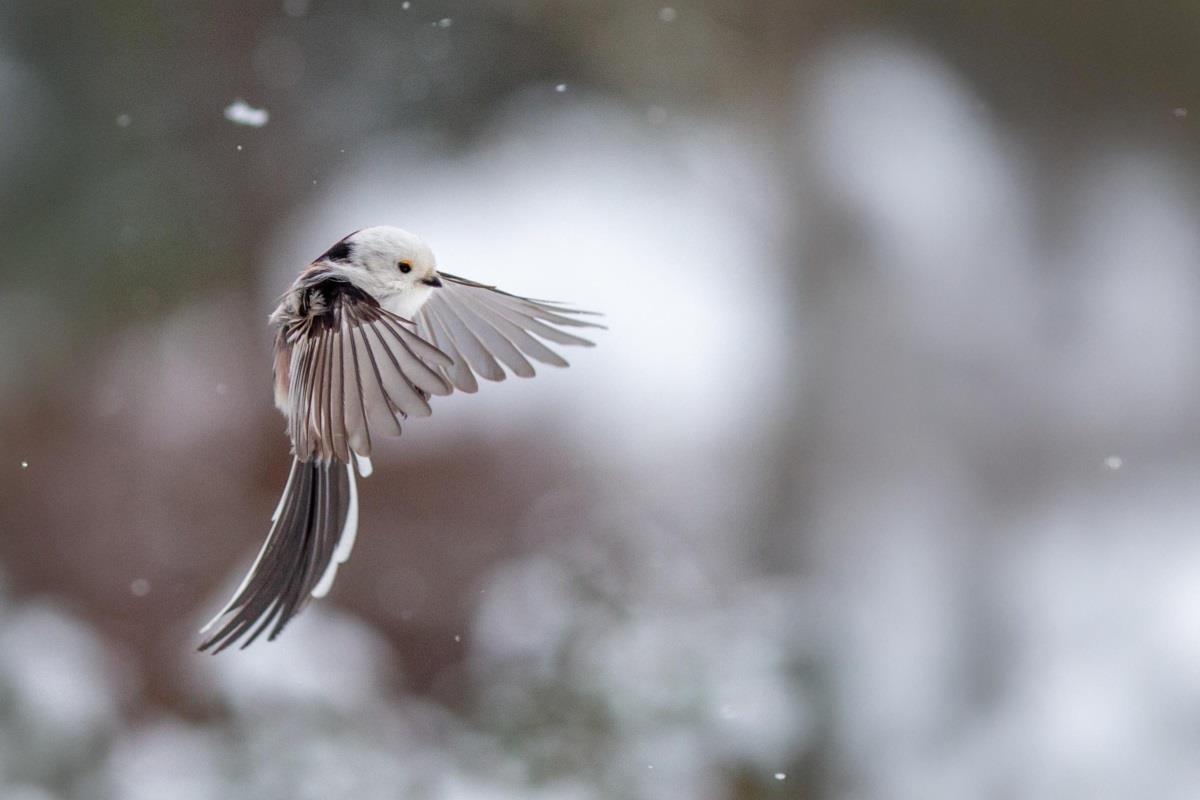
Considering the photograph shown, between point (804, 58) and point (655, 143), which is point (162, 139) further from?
point (804, 58)

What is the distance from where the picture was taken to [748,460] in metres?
2.16

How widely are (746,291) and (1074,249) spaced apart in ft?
2.07

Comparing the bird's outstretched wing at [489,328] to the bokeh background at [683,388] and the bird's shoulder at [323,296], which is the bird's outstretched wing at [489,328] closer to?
the bird's shoulder at [323,296]

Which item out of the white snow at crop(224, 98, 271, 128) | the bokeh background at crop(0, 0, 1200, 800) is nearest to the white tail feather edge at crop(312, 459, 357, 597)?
the bokeh background at crop(0, 0, 1200, 800)

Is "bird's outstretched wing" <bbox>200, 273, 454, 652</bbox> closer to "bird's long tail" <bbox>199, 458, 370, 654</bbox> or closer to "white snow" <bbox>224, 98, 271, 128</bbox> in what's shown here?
"bird's long tail" <bbox>199, 458, 370, 654</bbox>

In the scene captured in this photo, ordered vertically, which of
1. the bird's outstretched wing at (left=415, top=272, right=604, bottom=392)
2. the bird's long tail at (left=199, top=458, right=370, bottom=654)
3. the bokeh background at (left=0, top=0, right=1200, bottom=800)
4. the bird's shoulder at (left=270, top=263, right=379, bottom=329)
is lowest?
the bird's long tail at (left=199, top=458, right=370, bottom=654)

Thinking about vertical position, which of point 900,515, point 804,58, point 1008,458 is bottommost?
point 900,515

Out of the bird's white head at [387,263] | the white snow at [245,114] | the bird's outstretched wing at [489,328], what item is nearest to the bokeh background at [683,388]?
the white snow at [245,114]

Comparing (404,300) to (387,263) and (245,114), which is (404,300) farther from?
(245,114)

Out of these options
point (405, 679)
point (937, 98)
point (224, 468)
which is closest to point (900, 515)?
point (937, 98)

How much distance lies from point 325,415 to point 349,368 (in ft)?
0.08

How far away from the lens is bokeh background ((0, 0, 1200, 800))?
69.4 inches

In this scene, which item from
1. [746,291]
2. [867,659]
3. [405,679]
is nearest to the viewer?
[405,679]

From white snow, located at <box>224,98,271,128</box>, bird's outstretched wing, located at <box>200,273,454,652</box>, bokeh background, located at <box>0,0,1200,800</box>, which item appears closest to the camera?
bird's outstretched wing, located at <box>200,273,454,652</box>
